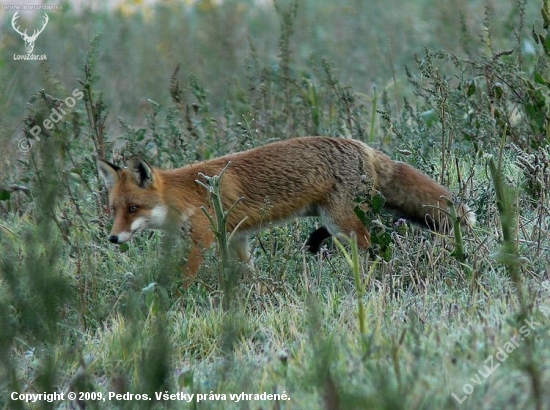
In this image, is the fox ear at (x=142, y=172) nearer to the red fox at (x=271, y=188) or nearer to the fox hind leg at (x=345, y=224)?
the red fox at (x=271, y=188)

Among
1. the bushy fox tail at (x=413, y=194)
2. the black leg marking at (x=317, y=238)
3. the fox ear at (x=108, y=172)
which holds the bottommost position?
the black leg marking at (x=317, y=238)

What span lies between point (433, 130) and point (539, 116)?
1.32 meters

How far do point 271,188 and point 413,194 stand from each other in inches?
44.6

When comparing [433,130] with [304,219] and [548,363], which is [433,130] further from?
[548,363]

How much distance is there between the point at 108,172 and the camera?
6879 mm

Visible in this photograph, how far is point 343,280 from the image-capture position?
600cm

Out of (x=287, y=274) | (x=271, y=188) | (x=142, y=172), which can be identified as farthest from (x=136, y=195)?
(x=287, y=274)

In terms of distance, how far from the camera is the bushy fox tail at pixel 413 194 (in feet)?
21.3

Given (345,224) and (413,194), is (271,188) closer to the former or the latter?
(345,224)

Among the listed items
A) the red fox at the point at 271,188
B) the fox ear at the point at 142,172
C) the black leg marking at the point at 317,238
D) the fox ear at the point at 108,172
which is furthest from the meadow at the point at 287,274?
the fox ear at the point at 142,172

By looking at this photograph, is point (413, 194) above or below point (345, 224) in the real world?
above

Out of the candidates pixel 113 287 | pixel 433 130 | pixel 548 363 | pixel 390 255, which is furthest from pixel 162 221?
pixel 548 363

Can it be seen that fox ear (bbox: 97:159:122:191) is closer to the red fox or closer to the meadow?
the red fox

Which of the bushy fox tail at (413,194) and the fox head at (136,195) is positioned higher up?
the bushy fox tail at (413,194)
